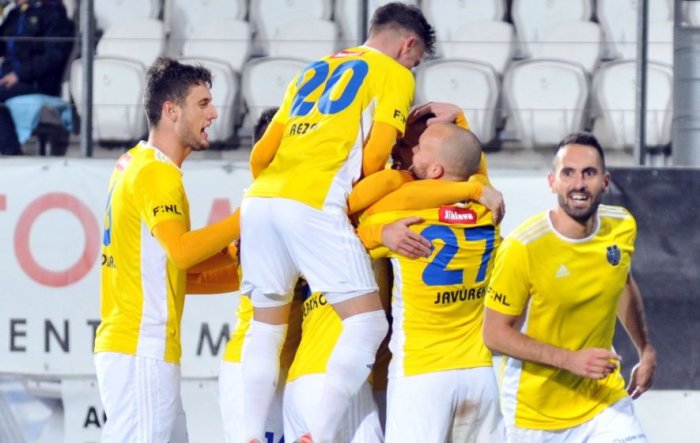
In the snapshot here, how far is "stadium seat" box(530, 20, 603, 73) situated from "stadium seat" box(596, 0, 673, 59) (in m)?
0.07

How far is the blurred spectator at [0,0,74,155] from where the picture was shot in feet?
26.0

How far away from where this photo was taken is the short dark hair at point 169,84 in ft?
18.0

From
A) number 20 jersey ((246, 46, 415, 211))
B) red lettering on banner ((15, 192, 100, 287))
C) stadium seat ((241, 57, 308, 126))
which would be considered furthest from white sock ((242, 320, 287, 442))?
stadium seat ((241, 57, 308, 126))

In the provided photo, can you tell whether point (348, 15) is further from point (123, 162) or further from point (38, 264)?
point (123, 162)

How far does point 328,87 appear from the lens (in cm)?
519

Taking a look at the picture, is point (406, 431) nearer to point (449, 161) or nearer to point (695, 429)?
point (449, 161)

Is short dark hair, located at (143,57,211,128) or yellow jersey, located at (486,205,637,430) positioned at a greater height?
short dark hair, located at (143,57,211,128)

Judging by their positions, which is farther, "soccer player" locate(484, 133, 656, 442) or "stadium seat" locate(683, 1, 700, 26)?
"stadium seat" locate(683, 1, 700, 26)

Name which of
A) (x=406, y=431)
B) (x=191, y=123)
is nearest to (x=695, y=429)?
(x=406, y=431)

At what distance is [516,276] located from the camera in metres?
5.35

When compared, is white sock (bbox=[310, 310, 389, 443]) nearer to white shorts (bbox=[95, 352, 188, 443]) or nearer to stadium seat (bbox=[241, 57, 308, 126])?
white shorts (bbox=[95, 352, 188, 443])

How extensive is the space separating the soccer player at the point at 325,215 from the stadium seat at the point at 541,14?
3426 mm

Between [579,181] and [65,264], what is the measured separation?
3.26 meters

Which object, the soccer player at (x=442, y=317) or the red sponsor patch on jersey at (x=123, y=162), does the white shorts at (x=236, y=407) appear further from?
the red sponsor patch on jersey at (x=123, y=162)
